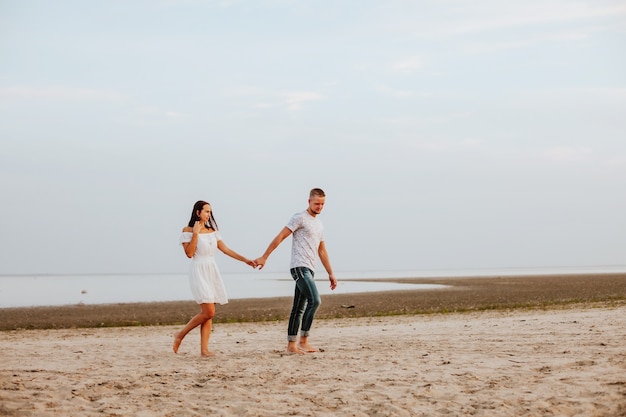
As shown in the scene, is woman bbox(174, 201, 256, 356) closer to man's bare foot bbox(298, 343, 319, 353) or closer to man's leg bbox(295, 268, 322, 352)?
man's leg bbox(295, 268, 322, 352)

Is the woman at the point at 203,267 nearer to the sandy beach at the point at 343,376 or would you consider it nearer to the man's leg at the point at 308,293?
the sandy beach at the point at 343,376

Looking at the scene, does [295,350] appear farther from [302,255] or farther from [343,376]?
[343,376]

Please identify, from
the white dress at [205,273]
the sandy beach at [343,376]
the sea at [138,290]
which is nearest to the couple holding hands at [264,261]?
the white dress at [205,273]

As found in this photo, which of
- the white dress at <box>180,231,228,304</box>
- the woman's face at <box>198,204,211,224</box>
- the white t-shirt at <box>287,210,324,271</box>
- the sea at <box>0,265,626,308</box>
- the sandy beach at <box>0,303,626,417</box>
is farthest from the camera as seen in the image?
the sea at <box>0,265,626,308</box>

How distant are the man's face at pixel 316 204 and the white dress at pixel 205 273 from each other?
1.45m

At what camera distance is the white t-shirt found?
32.0 feet

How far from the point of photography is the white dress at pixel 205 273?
951cm

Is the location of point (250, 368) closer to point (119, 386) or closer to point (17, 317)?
point (119, 386)

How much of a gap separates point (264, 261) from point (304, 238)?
0.65m

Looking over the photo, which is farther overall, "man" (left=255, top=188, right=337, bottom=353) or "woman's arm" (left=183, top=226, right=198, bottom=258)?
"man" (left=255, top=188, right=337, bottom=353)

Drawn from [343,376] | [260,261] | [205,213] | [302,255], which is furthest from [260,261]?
[343,376]

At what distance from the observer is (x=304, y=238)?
9.80m

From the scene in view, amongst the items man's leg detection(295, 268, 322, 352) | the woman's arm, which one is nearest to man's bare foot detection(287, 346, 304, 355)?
man's leg detection(295, 268, 322, 352)

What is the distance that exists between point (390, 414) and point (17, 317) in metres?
18.8
